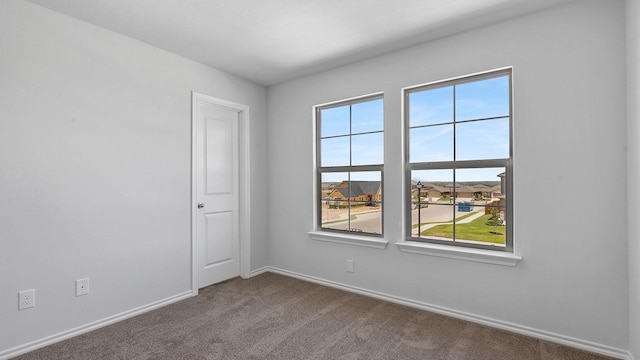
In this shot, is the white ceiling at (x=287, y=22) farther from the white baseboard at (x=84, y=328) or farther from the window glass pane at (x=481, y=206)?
the white baseboard at (x=84, y=328)

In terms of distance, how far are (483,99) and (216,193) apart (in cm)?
293

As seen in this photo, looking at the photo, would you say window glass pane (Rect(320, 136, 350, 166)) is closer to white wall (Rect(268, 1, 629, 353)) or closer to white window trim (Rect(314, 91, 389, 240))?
white window trim (Rect(314, 91, 389, 240))

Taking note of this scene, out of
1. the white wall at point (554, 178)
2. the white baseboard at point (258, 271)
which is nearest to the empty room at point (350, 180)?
the white wall at point (554, 178)

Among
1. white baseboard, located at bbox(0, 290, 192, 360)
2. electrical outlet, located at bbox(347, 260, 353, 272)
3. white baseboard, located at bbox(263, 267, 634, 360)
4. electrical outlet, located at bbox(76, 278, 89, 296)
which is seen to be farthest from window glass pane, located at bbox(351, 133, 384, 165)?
electrical outlet, located at bbox(76, 278, 89, 296)

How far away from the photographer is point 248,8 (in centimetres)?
225

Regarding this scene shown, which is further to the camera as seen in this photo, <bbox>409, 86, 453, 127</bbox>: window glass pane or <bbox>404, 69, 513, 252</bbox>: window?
<bbox>409, 86, 453, 127</bbox>: window glass pane

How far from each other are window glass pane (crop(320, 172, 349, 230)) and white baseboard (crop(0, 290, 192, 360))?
172 centimetres

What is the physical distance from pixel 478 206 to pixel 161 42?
3238 mm

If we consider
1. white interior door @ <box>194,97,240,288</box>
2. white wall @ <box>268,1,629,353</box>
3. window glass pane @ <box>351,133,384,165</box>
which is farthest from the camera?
white interior door @ <box>194,97,240,288</box>

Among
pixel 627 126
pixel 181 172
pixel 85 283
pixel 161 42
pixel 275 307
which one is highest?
pixel 161 42

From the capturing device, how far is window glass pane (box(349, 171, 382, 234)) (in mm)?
3207

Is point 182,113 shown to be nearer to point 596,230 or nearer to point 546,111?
point 546,111

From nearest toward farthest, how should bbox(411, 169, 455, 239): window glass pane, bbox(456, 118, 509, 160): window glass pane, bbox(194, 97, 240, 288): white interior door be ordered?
bbox(456, 118, 509, 160): window glass pane, bbox(411, 169, 455, 239): window glass pane, bbox(194, 97, 240, 288): white interior door

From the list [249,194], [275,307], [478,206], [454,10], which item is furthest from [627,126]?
[249,194]
